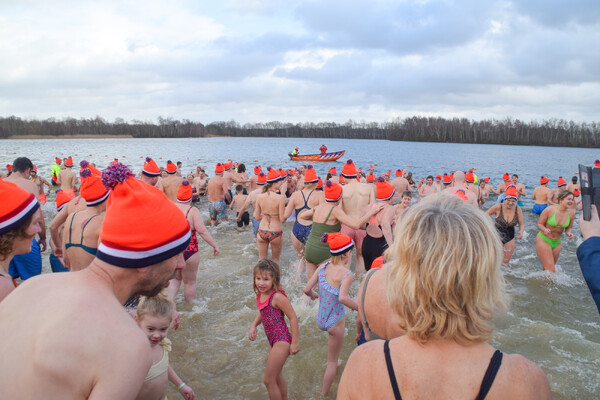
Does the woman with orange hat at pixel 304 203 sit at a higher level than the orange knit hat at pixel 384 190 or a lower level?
lower

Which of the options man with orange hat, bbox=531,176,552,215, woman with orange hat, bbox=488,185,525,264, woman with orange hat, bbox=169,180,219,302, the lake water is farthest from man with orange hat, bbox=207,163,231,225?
man with orange hat, bbox=531,176,552,215

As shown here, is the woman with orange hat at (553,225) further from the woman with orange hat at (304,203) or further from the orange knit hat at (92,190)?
the orange knit hat at (92,190)

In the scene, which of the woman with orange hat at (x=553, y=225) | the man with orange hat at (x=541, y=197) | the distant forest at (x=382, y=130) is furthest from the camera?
the distant forest at (x=382, y=130)

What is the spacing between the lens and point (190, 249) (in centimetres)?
534

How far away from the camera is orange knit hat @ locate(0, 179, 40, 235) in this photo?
1.82 m

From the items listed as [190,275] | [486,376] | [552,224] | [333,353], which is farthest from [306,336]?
[552,224]

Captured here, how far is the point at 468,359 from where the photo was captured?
119 centimetres

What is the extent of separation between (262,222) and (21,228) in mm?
4848

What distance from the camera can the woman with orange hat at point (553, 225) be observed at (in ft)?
20.6

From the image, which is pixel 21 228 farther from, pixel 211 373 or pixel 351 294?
pixel 351 294

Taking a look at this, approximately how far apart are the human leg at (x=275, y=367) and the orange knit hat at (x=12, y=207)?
2.28m

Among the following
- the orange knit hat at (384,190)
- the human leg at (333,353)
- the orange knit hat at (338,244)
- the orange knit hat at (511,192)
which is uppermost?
the orange knit hat at (384,190)

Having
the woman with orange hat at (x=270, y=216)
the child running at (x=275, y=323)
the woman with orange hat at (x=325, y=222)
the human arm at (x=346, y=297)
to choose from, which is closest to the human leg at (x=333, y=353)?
the human arm at (x=346, y=297)

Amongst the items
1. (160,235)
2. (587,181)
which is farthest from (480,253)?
(160,235)
